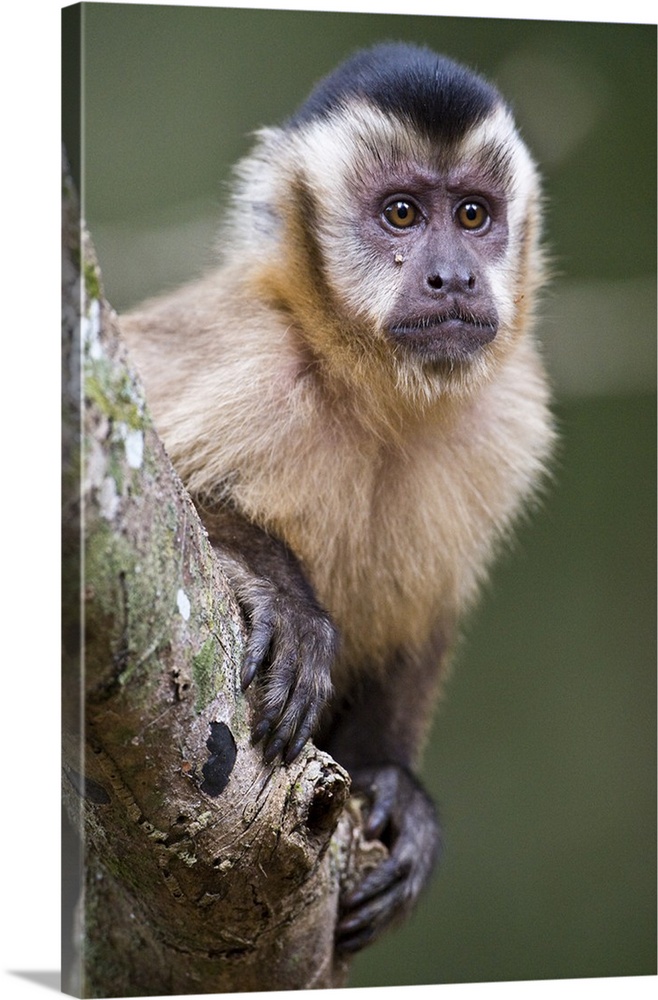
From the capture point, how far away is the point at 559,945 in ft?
14.5

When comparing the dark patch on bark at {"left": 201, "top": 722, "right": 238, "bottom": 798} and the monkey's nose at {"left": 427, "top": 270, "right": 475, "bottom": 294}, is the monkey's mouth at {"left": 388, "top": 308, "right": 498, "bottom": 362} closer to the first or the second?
the monkey's nose at {"left": 427, "top": 270, "right": 475, "bottom": 294}

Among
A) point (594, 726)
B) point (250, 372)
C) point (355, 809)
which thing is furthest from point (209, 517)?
point (594, 726)

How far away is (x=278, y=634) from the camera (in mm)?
3186

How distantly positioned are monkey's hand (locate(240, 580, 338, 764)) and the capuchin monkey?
8cm

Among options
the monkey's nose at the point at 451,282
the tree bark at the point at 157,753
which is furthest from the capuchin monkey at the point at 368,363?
the tree bark at the point at 157,753

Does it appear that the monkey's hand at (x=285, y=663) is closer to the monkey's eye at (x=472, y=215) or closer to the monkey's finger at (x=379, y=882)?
the monkey's finger at (x=379, y=882)

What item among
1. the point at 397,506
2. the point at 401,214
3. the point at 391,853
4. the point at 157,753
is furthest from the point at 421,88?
the point at 391,853

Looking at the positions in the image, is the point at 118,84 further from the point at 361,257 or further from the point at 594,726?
the point at 594,726

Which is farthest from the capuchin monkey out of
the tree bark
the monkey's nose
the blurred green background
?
the tree bark

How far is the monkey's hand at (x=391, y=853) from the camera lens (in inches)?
156

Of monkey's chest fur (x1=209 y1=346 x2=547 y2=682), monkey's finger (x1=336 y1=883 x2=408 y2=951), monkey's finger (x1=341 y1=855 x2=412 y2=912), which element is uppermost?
monkey's chest fur (x1=209 y1=346 x2=547 y2=682)

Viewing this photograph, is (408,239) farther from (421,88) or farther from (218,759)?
(218,759)

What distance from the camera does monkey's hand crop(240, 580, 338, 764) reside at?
3.05 meters

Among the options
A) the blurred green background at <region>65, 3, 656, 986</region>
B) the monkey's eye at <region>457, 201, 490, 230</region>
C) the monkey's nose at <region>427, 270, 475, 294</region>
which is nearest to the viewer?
the monkey's nose at <region>427, 270, 475, 294</region>
